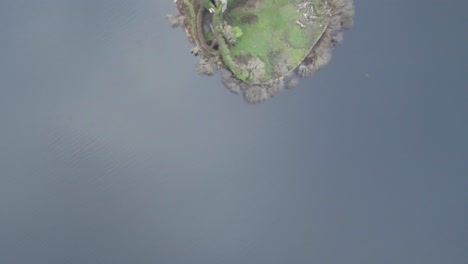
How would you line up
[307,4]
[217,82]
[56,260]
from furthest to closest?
[307,4]
[217,82]
[56,260]

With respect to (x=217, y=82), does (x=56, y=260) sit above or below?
below

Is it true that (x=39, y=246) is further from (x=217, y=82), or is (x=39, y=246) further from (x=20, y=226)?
(x=217, y=82)

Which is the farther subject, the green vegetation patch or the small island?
the green vegetation patch

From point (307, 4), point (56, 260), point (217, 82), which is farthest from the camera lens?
point (307, 4)

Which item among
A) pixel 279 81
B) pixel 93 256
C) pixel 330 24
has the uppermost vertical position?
pixel 330 24

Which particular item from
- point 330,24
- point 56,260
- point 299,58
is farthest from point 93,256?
point 330,24

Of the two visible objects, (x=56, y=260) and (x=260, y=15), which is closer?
(x=56, y=260)

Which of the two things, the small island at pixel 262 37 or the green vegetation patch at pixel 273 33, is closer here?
the small island at pixel 262 37
